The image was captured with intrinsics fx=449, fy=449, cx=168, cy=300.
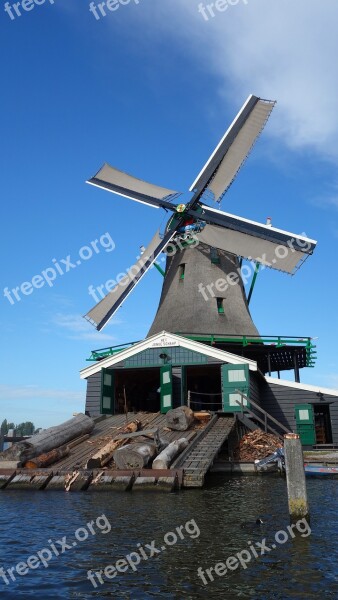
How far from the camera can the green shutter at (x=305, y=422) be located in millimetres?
22812

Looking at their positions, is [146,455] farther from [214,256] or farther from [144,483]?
[214,256]

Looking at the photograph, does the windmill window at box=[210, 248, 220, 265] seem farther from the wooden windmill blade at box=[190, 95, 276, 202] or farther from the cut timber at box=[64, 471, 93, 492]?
the cut timber at box=[64, 471, 93, 492]

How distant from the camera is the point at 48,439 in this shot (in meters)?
15.6

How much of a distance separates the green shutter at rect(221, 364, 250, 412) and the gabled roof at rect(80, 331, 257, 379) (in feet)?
1.11

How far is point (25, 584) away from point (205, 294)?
862 inches

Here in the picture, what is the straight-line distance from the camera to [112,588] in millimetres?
5457

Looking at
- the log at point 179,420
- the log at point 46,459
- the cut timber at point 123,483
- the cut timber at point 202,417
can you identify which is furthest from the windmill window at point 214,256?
the cut timber at point 123,483

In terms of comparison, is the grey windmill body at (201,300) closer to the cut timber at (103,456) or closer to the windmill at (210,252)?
the windmill at (210,252)

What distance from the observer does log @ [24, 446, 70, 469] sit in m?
14.1

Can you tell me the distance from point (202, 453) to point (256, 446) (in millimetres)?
4667

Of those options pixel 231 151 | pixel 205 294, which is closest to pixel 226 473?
pixel 205 294

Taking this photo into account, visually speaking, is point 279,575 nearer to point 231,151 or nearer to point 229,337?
point 229,337

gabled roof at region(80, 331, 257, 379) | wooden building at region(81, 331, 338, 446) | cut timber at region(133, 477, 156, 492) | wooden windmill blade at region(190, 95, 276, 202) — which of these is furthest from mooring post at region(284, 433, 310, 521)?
wooden windmill blade at region(190, 95, 276, 202)

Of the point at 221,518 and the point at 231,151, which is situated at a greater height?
the point at 231,151
